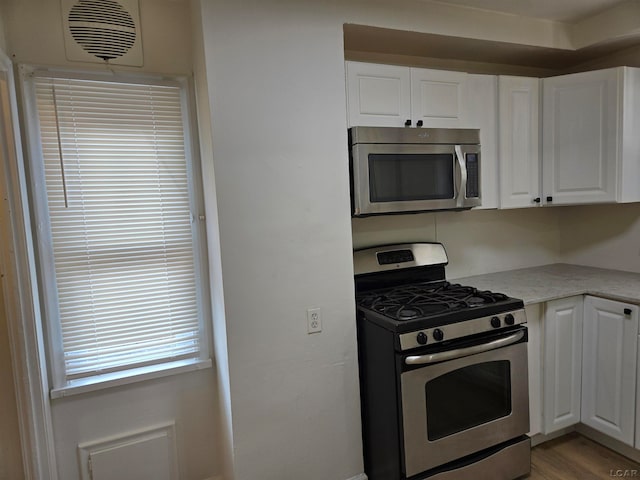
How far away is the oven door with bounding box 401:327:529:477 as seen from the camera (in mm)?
1756

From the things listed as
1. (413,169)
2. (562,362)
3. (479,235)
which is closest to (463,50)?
(413,169)

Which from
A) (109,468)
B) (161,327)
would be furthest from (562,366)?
(109,468)

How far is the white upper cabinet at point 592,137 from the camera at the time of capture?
2.33m

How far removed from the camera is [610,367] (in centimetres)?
216

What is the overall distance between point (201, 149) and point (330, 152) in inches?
25.5

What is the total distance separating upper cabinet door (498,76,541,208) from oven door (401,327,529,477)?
0.94 m

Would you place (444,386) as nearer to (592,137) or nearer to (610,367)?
(610,367)

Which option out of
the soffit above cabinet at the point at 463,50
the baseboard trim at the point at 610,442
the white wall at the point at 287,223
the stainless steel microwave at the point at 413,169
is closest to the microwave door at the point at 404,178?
the stainless steel microwave at the point at 413,169

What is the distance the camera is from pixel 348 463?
1985 millimetres

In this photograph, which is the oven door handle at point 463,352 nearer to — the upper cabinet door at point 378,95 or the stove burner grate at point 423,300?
the stove burner grate at point 423,300

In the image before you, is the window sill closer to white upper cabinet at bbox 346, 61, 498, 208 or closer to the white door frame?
the white door frame

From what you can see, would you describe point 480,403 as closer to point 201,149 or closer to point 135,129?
point 201,149

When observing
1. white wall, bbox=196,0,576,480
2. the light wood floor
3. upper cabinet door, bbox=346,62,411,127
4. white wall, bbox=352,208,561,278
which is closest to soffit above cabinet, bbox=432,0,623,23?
white wall, bbox=196,0,576,480

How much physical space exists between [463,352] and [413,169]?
95 centimetres
